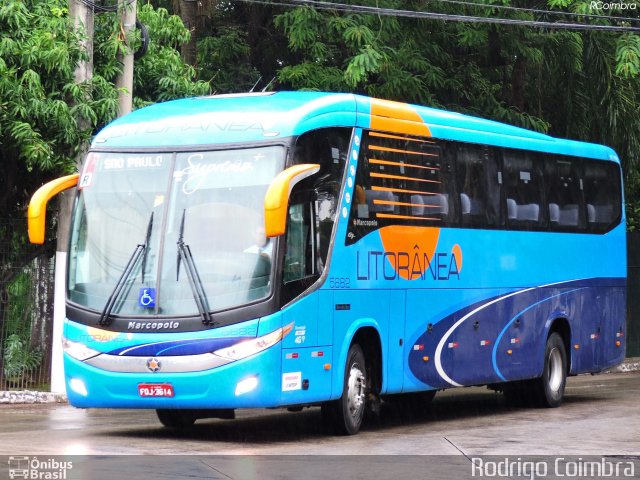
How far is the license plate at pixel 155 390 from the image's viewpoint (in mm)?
13445

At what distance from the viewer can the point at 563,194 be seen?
20078 millimetres

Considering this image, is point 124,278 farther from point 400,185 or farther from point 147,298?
point 400,185

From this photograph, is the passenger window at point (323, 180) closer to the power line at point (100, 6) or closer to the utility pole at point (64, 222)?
the utility pole at point (64, 222)

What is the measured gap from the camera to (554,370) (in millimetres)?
20125

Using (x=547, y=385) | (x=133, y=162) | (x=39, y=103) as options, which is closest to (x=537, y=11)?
(x=547, y=385)

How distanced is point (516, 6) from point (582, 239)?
6.66m

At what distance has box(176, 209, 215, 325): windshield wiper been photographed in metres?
13.4

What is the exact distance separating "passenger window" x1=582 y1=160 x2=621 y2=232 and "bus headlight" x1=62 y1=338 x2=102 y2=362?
375 inches

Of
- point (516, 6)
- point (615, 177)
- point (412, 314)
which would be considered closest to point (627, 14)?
point (516, 6)

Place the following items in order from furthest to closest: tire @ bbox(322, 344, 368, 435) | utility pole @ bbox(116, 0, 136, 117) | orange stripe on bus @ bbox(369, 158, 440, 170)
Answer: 1. utility pole @ bbox(116, 0, 136, 117)
2. orange stripe on bus @ bbox(369, 158, 440, 170)
3. tire @ bbox(322, 344, 368, 435)

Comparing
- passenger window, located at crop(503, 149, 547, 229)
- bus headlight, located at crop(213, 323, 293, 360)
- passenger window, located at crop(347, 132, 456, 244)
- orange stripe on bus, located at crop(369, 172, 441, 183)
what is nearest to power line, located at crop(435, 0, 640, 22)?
passenger window, located at crop(503, 149, 547, 229)

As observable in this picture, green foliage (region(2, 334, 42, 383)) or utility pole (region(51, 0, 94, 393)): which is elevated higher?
utility pole (region(51, 0, 94, 393))

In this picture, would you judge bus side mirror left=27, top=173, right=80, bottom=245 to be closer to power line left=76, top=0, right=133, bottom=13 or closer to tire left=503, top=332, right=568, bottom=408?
power line left=76, top=0, right=133, bottom=13

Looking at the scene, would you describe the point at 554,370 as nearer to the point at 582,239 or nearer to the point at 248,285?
the point at 582,239
